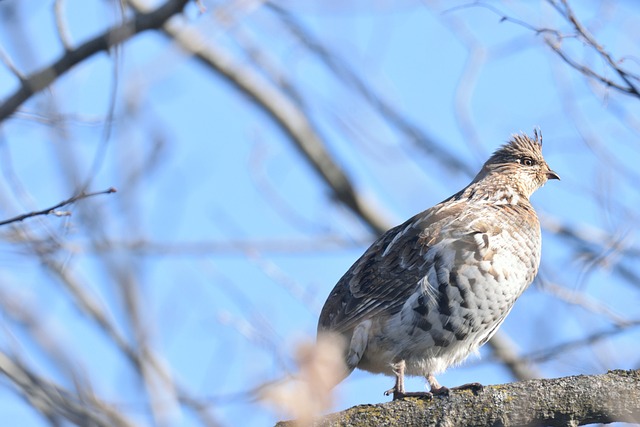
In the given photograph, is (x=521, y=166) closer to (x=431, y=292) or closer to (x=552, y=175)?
(x=552, y=175)

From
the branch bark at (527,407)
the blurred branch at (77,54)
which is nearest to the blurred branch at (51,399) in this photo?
the branch bark at (527,407)

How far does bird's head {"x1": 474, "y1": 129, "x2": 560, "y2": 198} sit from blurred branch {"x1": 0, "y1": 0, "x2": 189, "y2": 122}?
2.99 metres

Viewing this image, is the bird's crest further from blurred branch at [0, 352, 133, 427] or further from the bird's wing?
blurred branch at [0, 352, 133, 427]

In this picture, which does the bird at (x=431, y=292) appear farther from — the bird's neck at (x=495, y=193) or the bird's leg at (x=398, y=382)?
the bird's neck at (x=495, y=193)

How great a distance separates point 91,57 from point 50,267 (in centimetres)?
228

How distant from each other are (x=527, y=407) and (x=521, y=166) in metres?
3.33

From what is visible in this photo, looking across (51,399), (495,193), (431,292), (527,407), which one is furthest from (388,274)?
(51,399)

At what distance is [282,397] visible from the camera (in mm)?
2279

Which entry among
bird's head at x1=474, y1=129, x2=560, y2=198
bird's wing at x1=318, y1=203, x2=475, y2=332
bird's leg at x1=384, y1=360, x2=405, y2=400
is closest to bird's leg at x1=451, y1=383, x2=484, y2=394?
bird's leg at x1=384, y1=360, x2=405, y2=400

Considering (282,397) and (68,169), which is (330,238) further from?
(282,397)

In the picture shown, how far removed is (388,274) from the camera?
6.29m

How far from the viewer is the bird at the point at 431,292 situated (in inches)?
236

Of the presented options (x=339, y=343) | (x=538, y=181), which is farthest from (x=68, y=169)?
(x=538, y=181)

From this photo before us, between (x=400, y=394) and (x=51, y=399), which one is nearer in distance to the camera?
(x=51, y=399)
